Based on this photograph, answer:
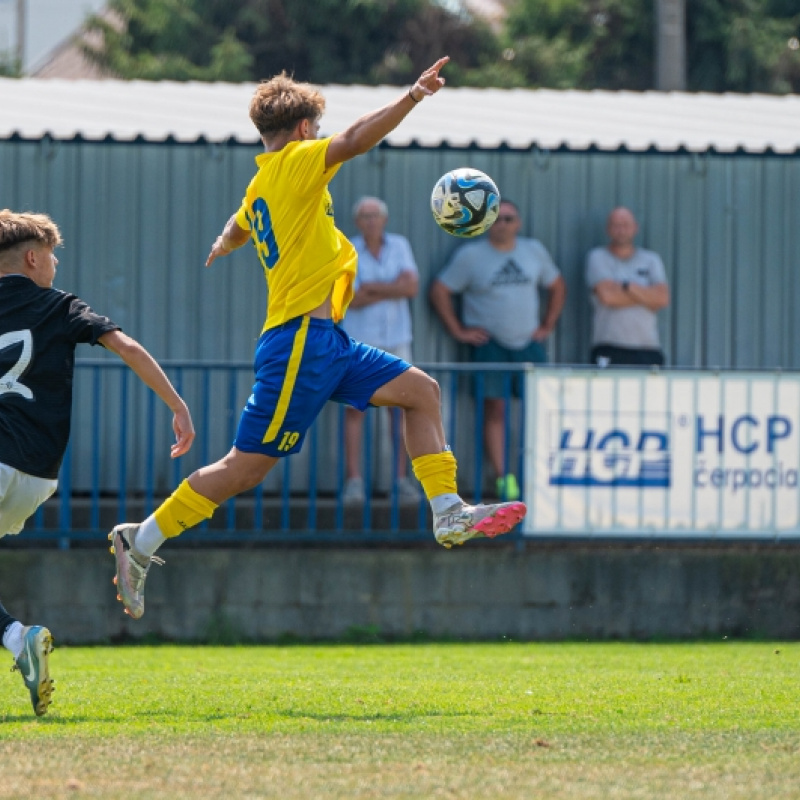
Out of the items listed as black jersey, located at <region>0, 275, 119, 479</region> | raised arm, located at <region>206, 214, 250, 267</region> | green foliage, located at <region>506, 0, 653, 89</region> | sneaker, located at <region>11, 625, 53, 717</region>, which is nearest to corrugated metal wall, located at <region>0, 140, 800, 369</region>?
raised arm, located at <region>206, 214, 250, 267</region>

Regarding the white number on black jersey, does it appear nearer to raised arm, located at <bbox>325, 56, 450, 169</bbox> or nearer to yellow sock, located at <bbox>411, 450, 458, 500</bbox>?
raised arm, located at <bbox>325, 56, 450, 169</bbox>

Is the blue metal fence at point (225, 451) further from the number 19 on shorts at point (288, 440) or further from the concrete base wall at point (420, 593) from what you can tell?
the number 19 on shorts at point (288, 440)

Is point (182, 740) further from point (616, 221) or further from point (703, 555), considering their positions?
point (616, 221)

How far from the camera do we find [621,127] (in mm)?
13953

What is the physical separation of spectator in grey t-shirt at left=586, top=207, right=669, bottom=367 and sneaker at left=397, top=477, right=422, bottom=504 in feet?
6.13

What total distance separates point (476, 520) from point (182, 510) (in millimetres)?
1216

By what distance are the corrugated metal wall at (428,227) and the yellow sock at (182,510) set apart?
596cm

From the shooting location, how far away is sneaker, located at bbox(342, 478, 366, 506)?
11336mm

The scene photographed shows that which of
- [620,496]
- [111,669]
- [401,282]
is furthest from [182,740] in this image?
[401,282]

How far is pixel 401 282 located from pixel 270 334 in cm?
523

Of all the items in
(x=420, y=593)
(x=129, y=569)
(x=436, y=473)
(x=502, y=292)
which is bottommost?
(x=420, y=593)

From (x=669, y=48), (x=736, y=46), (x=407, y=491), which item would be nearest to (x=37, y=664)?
(x=407, y=491)

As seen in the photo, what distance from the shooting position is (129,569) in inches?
272

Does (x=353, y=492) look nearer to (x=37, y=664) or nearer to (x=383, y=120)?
(x=383, y=120)
